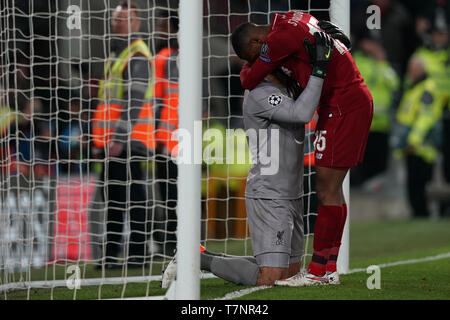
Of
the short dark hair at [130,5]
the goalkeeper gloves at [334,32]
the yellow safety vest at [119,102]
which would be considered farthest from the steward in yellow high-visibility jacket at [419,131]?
the goalkeeper gloves at [334,32]

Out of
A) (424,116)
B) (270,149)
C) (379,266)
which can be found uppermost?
(270,149)

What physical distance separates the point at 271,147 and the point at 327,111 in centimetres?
39

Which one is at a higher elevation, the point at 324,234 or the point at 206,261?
the point at 324,234

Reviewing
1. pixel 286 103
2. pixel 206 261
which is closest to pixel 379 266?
pixel 206 261

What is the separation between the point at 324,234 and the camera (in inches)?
224

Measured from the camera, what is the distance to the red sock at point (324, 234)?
5.66 meters

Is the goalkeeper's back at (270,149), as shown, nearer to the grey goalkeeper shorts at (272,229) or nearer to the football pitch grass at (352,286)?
the grey goalkeeper shorts at (272,229)

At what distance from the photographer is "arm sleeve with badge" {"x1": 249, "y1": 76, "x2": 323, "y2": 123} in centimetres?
552

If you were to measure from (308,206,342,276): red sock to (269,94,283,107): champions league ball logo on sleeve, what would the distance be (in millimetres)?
645

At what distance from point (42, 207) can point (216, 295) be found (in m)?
3.40

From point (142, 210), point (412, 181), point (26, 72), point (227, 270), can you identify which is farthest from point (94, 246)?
point (412, 181)

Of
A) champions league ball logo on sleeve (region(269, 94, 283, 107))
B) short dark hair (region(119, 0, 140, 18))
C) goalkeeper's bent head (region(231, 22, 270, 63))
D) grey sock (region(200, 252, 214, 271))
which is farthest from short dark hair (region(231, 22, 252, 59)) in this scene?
short dark hair (region(119, 0, 140, 18))

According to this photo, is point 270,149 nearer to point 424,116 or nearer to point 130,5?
point 130,5
